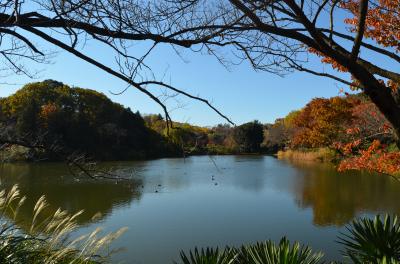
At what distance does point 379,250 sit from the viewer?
3621mm

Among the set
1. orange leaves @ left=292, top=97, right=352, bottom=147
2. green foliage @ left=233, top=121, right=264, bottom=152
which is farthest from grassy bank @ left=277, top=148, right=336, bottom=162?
green foliage @ left=233, top=121, right=264, bottom=152

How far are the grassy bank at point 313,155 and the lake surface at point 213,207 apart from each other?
1033 cm

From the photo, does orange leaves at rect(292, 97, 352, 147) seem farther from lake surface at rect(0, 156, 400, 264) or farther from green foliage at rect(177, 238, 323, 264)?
green foliage at rect(177, 238, 323, 264)

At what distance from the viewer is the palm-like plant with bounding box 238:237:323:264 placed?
3.26 meters

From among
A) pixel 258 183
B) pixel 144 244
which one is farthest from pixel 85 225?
pixel 258 183

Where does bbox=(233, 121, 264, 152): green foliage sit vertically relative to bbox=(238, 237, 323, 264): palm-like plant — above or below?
above

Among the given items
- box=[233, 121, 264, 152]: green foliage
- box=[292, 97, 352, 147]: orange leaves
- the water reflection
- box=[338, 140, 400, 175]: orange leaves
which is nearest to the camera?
box=[338, 140, 400, 175]: orange leaves

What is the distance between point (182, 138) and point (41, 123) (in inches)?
912

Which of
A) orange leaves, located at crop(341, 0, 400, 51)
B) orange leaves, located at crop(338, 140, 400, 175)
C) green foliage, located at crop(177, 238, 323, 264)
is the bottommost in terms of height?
green foliage, located at crop(177, 238, 323, 264)

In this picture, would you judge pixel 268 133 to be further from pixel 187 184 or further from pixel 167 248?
pixel 167 248

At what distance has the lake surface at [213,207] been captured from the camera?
8.21 m

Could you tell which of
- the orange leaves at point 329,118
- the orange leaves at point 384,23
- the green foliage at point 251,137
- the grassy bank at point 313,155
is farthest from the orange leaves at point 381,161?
the green foliage at point 251,137

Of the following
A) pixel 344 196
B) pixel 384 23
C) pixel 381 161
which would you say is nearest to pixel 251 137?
pixel 344 196

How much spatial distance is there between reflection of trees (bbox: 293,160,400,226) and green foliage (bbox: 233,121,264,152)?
24.0m
